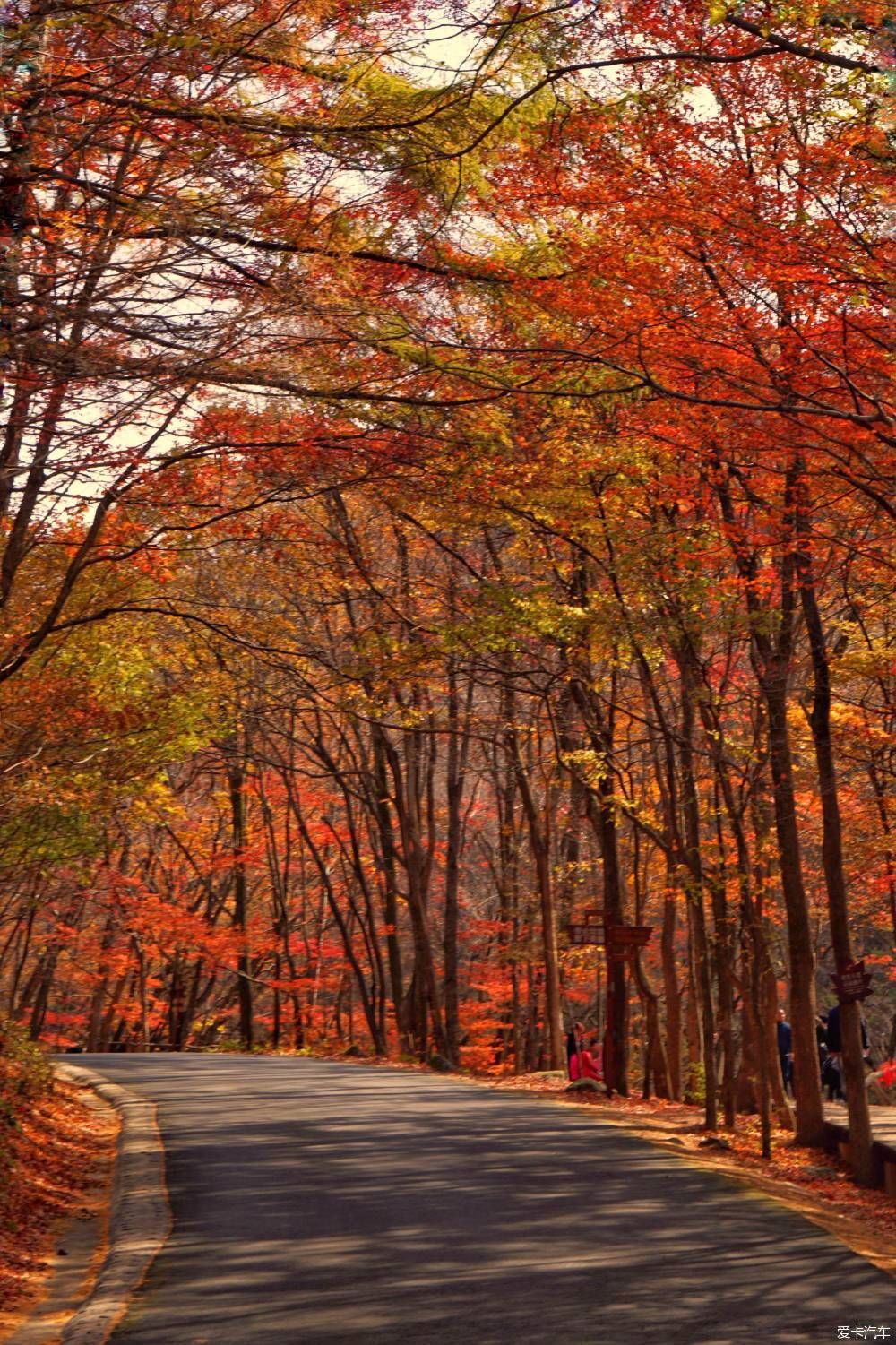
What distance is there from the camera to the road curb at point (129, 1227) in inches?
285

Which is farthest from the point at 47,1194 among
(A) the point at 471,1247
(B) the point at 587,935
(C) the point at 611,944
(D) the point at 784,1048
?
(D) the point at 784,1048

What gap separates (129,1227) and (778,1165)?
792 centimetres

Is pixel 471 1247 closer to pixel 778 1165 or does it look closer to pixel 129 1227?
pixel 129 1227

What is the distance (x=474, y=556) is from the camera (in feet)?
83.7

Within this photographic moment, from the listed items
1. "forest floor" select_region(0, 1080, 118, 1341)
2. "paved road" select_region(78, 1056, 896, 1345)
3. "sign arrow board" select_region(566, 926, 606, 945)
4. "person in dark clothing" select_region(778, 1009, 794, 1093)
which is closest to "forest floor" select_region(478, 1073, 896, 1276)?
"paved road" select_region(78, 1056, 896, 1345)

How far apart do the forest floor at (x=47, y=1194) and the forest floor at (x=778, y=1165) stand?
5171 millimetres

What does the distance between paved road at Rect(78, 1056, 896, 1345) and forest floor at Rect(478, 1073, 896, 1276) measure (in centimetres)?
43

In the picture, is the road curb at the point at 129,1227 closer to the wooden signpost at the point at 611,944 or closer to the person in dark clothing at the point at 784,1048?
the wooden signpost at the point at 611,944

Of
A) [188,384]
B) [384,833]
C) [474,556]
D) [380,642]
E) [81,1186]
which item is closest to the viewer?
[188,384]

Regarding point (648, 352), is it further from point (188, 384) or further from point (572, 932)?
point (572, 932)

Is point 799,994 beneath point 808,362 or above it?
beneath

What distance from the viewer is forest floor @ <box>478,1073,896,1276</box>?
34.6 feet

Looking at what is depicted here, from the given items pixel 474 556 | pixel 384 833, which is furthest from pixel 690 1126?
pixel 384 833

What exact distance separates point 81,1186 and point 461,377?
7.59 metres
